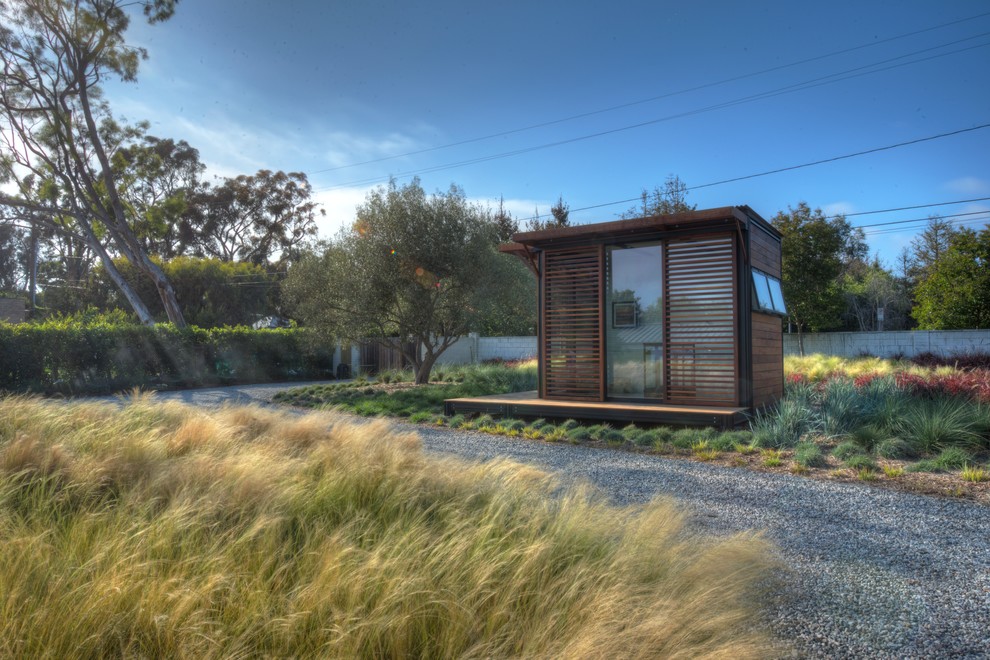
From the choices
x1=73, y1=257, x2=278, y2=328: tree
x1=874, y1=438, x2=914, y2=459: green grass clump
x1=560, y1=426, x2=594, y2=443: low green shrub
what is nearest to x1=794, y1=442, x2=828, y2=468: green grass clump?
x1=874, y1=438, x2=914, y2=459: green grass clump

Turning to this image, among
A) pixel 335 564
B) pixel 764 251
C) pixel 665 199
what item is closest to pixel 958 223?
pixel 665 199

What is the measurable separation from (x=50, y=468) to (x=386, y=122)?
35.8ft

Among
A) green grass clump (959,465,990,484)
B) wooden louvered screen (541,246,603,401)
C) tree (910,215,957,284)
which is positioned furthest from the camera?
tree (910,215,957,284)

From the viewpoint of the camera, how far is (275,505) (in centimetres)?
272

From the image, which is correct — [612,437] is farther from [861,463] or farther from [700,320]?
[861,463]

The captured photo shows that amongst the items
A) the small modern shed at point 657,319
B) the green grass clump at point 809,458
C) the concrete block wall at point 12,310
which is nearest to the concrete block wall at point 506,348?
the small modern shed at point 657,319

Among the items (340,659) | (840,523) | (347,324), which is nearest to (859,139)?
(347,324)

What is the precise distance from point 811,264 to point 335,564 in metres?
20.0

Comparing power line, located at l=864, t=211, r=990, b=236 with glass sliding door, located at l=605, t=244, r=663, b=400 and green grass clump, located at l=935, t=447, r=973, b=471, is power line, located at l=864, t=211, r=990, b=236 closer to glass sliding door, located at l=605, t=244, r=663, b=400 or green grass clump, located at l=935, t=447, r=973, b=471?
glass sliding door, located at l=605, t=244, r=663, b=400

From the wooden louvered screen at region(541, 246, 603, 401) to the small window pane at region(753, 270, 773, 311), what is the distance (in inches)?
80.9

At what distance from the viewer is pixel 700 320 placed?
25.8ft

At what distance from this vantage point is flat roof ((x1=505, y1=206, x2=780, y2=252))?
7.39 m

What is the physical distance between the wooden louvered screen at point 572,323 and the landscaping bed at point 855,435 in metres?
0.81

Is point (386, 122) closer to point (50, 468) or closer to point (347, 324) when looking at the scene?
point (347, 324)
